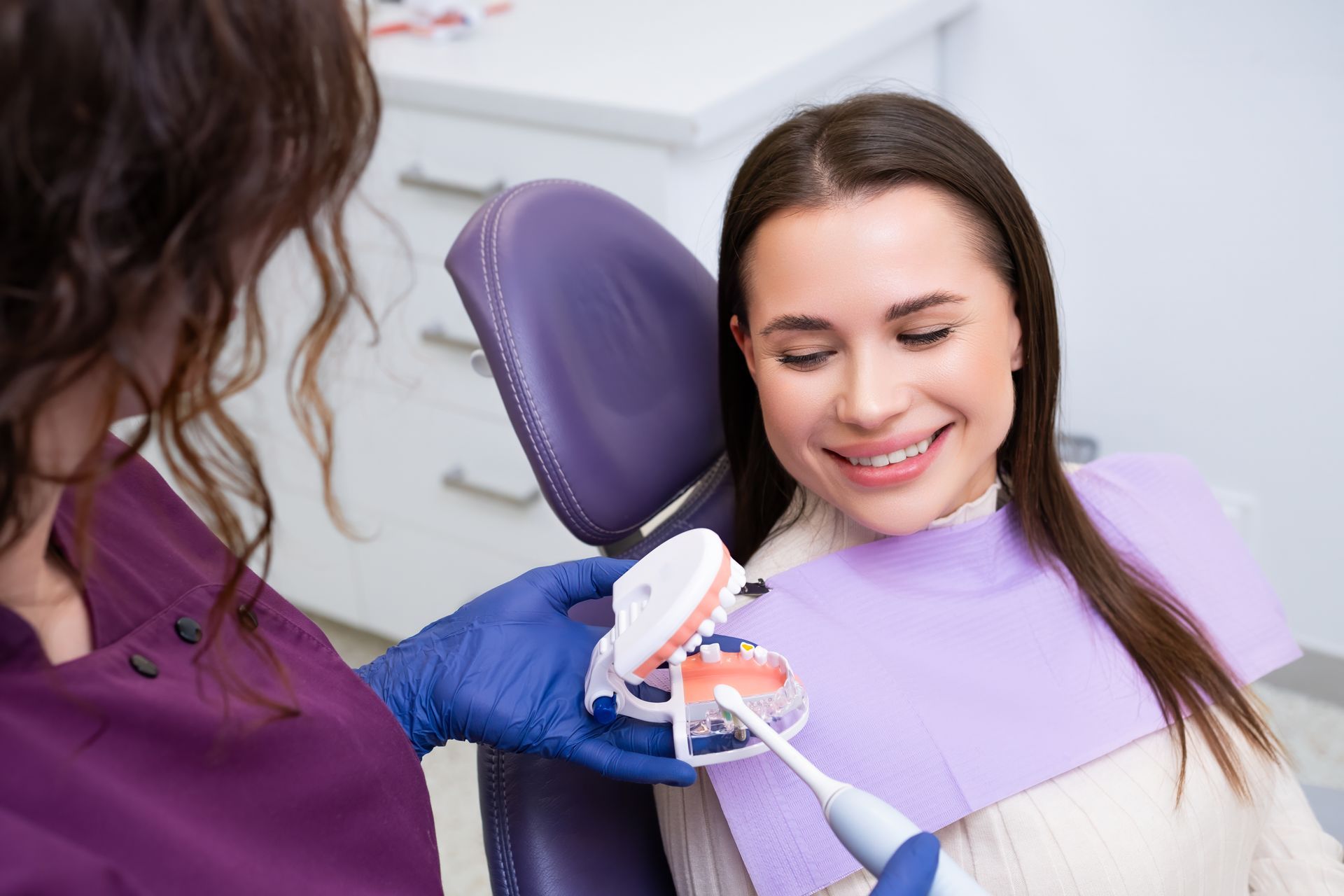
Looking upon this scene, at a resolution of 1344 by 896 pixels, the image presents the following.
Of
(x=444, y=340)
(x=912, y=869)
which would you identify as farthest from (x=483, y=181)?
(x=912, y=869)

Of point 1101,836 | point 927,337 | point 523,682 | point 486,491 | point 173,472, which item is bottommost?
point 486,491

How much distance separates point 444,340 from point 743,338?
2.64 feet

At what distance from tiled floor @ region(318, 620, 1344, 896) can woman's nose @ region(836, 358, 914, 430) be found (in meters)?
1.07

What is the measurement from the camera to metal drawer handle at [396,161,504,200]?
5.07 feet

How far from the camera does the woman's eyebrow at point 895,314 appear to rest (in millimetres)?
872

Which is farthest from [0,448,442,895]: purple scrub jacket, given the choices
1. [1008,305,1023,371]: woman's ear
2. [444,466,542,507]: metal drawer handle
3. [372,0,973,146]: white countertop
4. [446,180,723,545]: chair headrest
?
[444,466,542,507]: metal drawer handle

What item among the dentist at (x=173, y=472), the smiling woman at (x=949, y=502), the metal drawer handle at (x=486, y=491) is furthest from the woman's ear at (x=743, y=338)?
the metal drawer handle at (x=486, y=491)

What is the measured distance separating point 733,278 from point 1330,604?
4.46 ft

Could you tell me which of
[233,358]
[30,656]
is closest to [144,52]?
[233,358]

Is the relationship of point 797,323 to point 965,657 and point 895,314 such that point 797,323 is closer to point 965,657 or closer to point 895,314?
point 895,314

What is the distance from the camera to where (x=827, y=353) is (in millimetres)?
905

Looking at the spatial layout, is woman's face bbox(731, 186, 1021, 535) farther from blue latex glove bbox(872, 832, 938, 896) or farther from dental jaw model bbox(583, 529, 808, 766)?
blue latex glove bbox(872, 832, 938, 896)

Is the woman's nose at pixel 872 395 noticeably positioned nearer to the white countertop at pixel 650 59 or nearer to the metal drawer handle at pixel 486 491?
the white countertop at pixel 650 59

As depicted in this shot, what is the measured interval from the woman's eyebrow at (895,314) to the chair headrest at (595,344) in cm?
18
